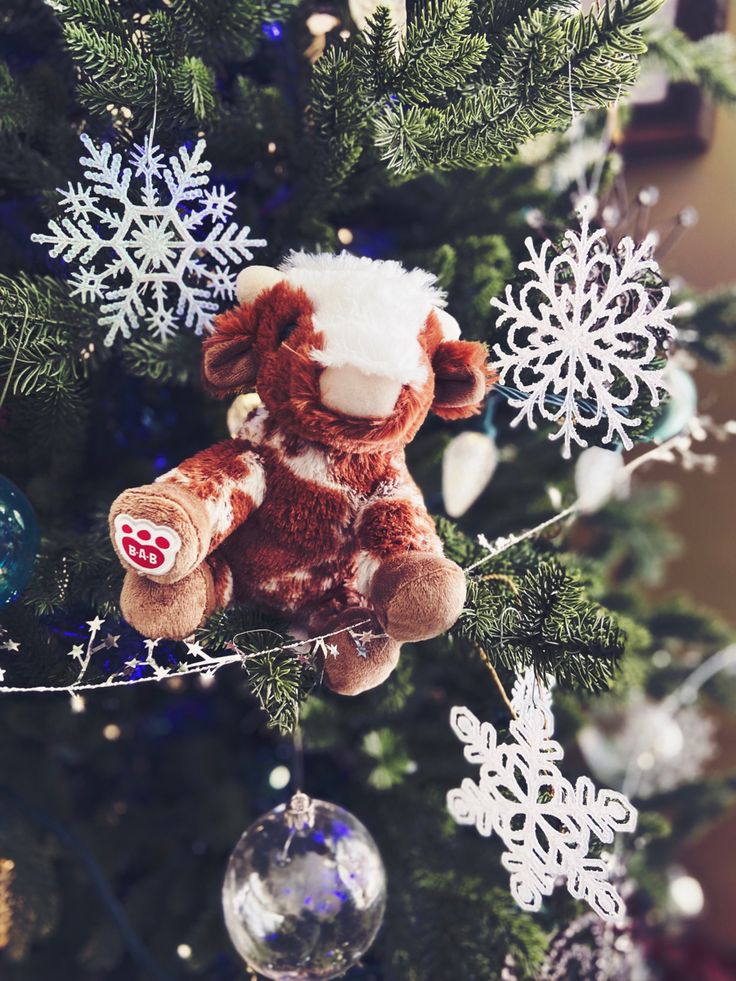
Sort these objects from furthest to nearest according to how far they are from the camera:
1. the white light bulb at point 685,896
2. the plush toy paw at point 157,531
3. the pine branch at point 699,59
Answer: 1. the white light bulb at point 685,896
2. the pine branch at point 699,59
3. the plush toy paw at point 157,531

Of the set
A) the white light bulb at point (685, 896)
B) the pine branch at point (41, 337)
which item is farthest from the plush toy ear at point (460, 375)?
the white light bulb at point (685, 896)

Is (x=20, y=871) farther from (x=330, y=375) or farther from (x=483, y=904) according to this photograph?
(x=330, y=375)

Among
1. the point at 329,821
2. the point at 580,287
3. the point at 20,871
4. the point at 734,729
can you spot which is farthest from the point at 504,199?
the point at 734,729

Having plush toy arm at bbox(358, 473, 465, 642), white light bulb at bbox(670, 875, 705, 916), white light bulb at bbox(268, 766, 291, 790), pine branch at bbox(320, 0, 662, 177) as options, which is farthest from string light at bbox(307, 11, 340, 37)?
white light bulb at bbox(670, 875, 705, 916)

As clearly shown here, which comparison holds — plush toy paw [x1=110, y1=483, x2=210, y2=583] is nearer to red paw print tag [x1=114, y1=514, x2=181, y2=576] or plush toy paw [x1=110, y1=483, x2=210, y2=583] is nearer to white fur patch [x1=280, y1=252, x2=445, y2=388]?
red paw print tag [x1=114, y1=514, x2=181, y2=576]

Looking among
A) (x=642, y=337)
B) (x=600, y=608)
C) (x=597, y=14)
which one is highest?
(x=597, y=14)

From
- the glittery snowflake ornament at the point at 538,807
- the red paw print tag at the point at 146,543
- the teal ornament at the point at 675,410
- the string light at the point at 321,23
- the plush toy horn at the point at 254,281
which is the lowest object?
the glittery snowflake ornament at the point at 538,807

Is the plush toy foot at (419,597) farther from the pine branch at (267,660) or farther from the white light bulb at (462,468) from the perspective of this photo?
the white light bulb at (462,468)
